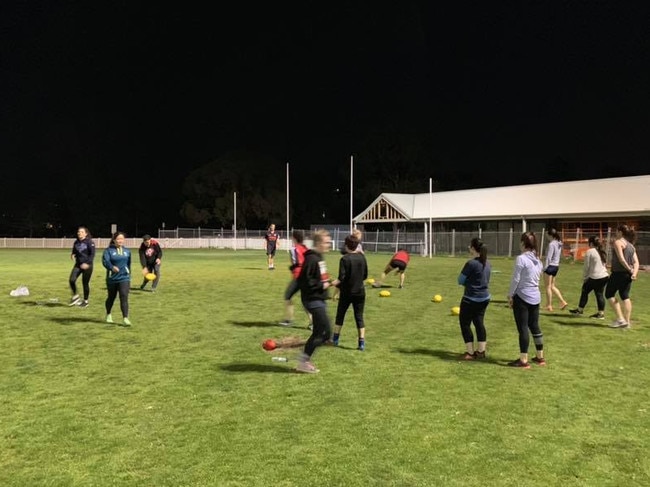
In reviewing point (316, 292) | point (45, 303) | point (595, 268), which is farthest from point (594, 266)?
point (45, 303)

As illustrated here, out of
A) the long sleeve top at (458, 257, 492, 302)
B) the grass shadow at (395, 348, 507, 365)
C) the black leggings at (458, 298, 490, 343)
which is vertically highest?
the long sleeve top at (458, 257, 492, 302)

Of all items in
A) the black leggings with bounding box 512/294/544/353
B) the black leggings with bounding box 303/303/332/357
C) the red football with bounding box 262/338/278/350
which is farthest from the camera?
the red football with bounding box 262/338/278/350

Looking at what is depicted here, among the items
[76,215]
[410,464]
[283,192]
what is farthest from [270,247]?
[76,215]

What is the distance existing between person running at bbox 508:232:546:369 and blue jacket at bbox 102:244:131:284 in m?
6.96

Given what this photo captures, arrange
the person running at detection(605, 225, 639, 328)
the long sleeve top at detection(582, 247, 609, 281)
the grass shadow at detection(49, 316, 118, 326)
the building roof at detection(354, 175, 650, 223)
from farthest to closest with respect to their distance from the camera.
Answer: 1. the building roof at detection(354, 175, 650, 223)
2. the long sleeve top at detection(582, 247, 609, 281)
3. the grass shadow at detection(49, 316, 118, 326)
4. the person running at detection(605, 225, 639, 328)

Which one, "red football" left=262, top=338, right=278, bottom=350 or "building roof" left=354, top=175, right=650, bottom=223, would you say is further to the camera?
"building roof" left=354, top=175, right=650, bottom=223

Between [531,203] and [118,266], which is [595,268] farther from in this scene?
[531,203]

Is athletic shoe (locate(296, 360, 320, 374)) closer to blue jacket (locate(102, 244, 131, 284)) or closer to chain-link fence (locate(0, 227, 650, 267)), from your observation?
blue jacket (locate(102, 244, 131, 284))

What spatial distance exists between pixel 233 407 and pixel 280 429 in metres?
0.87

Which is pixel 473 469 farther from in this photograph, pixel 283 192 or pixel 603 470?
pixel 283 192

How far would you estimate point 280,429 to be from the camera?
540 centimetres

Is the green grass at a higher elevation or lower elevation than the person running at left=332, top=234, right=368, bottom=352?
lower

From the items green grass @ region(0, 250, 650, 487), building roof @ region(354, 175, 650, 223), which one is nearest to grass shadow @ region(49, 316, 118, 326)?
green grass @ region(0, 250, 650, 487)

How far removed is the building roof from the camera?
127ft
